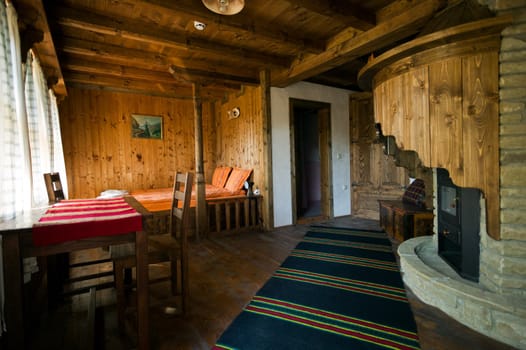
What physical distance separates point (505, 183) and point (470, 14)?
111cm

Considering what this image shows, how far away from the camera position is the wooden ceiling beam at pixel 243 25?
2412mm

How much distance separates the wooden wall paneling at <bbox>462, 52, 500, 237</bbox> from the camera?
1662mm

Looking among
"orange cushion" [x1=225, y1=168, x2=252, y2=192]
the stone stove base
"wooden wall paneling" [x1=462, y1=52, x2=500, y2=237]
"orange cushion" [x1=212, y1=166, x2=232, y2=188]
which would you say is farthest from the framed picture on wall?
"wooden wall paneling" [x1=462, y1=52, x2=500, y2=237]

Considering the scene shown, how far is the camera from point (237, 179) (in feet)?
15.9

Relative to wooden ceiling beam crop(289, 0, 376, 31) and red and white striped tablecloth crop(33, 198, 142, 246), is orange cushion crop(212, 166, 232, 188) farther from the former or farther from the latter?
red and white striped tablecloth crop(33, 198, 142, 246)

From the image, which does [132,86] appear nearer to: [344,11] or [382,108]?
[344,11]

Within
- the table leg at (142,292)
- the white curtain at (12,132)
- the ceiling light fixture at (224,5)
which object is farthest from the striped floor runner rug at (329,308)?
the ceiling light fixture at (224,5)

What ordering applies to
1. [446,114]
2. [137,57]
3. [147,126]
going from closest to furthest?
[446,114] < [137,57] < [147,126]

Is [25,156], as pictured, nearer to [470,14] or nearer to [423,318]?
[423,318]

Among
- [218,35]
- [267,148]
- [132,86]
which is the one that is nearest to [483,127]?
[218,35]

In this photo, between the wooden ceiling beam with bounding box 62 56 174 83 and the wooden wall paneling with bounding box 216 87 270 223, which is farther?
the wooden wall paneling with bounding box 216 87 270 223

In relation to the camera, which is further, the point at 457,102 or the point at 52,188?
the point at 52,188

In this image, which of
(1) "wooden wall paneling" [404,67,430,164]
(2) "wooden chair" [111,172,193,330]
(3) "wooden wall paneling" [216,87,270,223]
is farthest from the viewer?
(3) "wooden wall paneling" [216,87,270,223]

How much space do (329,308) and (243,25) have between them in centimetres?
276
